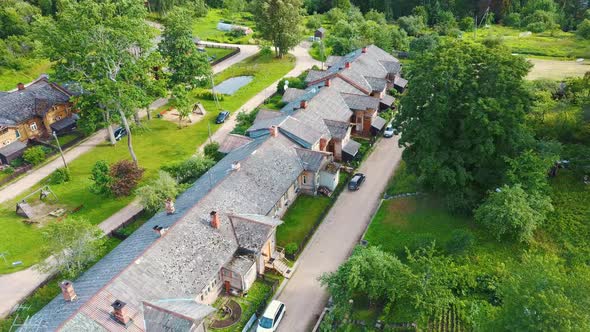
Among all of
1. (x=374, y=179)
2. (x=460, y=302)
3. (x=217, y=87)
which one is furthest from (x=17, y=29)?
(x=460, y=302)

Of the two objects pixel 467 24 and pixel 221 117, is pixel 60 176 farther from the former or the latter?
pixel 467 24

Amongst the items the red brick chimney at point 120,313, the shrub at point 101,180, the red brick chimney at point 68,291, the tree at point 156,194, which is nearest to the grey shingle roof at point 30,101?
the shrub at point 101,180

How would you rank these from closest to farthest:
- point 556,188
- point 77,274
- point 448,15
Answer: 1. point 77,274
2. point 556,188
3. point 448,15

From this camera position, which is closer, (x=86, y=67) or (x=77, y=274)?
(x=77, y=274)

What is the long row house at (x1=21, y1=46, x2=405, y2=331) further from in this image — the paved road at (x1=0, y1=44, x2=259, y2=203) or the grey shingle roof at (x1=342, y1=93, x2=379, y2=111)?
the paved road at (x1=0, y1=44, x2=259, y2=203)

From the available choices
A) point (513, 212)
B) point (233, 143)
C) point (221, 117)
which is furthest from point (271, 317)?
point (221, 117)

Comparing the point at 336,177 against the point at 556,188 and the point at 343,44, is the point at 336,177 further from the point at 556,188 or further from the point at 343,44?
the point at 343,44
